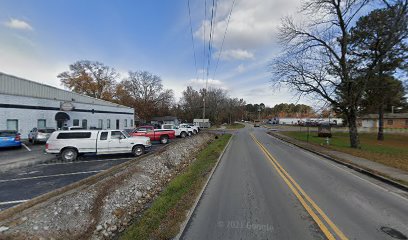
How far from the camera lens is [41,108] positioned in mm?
26859

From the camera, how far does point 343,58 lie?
21109 millimetres

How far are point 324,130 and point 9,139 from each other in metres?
43.3

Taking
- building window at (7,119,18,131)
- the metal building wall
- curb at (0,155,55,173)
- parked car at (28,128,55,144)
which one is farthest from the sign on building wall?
curb at (0,155,55,173)

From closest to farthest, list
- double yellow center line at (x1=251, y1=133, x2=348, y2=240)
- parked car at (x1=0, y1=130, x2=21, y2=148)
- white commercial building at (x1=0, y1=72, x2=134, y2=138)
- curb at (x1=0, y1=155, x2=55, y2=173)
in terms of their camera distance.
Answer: double yellow center line at (x1=251, y1=133, x2=348, y2=240)
curb at (x1=0, y1=155, x2=55, y2=173)
parked car at (x1=0, y1=130, x2=21, y2=148)
white commercial building at (x1=0, y1=72, x2=134, y2=138)

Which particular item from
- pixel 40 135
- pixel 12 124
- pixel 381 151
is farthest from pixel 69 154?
pixel 381 151

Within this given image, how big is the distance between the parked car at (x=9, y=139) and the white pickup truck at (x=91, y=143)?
262 inches

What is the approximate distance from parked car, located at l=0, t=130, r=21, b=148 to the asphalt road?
17430mm

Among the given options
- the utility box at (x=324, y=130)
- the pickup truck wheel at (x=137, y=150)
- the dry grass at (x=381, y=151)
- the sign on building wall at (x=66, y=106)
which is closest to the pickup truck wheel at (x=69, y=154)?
the pickup truck wheel at (x=137, y=150)

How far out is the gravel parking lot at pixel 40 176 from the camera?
793 cm

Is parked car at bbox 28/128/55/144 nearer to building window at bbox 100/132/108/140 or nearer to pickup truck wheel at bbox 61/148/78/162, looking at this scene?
pickup truck wheel at bbox 61/148/78/162

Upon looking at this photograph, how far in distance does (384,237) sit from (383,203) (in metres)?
2.54

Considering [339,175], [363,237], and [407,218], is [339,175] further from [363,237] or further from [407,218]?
[363,237]

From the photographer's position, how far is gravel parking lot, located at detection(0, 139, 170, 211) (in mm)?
7934

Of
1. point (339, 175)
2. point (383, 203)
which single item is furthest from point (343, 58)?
point (383, 203)
